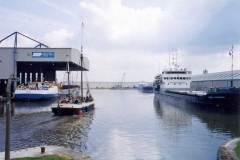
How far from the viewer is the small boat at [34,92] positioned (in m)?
86.9

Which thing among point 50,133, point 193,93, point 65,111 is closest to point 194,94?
point 193,93

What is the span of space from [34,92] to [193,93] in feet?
119

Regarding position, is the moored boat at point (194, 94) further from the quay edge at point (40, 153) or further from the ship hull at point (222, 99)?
the quay edge at point (40, 153)

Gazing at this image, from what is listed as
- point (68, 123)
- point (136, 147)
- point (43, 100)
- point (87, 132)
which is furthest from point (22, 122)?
point (43, 100)

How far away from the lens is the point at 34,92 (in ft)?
291

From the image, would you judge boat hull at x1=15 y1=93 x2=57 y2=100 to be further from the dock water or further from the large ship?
the dock water

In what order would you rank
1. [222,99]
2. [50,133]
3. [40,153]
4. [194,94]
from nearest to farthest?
[40,153] → [50,133] → [222,99] → [194,94]

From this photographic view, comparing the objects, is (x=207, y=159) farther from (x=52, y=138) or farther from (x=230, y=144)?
(x=52, y=138)

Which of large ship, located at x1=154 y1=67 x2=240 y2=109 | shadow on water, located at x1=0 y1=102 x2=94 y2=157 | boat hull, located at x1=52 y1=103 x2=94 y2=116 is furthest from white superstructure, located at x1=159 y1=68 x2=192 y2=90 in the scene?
shadow on water, located at x1=0 y1=102 x2=94 y2=157

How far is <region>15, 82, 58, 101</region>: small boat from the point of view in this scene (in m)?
86.9

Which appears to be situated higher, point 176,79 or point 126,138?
point 176,79

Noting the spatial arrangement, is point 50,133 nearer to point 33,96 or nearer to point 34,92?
point 33,96

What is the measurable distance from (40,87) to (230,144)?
2827 inches

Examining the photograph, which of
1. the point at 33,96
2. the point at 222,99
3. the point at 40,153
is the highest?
the point at 222,99
